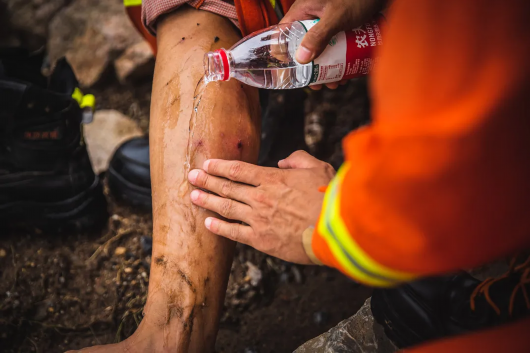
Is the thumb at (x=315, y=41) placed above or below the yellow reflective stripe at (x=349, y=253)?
above

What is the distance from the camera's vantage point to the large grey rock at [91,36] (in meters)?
2.40

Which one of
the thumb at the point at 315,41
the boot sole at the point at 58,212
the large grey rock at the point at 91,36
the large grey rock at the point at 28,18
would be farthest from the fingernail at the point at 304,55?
the large grey rock at the point at 28,18

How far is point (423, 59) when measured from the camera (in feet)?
1.78

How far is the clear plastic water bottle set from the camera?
1.13m

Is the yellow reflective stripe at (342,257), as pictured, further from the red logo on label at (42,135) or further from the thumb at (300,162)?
the red logo on label at (42,135)

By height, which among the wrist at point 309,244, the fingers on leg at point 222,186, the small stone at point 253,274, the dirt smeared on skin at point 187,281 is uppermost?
the fingers on leg at point 222,186

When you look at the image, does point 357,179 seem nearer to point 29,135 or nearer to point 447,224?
point 447,224

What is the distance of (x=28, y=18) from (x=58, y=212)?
5.19ft

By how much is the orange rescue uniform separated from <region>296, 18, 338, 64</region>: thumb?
1.58 ft

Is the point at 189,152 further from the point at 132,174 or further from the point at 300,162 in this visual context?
the point at 132,174

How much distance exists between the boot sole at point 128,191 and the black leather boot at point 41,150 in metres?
0.09

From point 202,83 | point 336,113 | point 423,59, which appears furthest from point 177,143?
point 336,113

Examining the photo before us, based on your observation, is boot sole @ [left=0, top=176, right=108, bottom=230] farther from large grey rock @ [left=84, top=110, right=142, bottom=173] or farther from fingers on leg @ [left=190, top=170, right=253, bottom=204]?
fingers on leg @ [left=190, top=170, right=253, bottom=204]

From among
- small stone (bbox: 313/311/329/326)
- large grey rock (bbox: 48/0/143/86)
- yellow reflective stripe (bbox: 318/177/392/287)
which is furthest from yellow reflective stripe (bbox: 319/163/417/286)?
large grey rock (bbox: 48/0/143/86)
